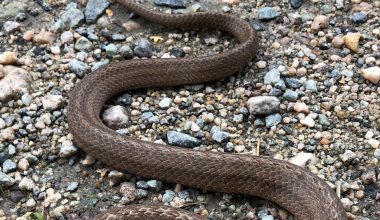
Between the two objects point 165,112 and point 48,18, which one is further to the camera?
point 48,18

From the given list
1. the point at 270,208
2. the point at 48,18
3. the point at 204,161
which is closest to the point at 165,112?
the point at 204,161

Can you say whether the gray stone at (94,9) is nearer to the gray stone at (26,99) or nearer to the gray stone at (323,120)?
the gray stone at (26,99)

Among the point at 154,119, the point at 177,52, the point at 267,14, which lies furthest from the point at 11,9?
the point at 267,14

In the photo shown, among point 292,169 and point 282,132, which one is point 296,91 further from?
point 292,169

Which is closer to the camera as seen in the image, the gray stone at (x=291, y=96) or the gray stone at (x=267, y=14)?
the gray stone at (x=291, y=96)

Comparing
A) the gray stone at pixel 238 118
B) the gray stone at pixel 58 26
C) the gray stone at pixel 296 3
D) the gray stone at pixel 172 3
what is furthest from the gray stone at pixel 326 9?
the gray stone at pixel 58 26

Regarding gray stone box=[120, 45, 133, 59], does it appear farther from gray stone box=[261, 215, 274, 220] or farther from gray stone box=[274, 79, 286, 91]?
gray stone box=[261, 215, 274, 220]

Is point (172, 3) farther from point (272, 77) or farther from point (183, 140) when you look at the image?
point (183, 140)
